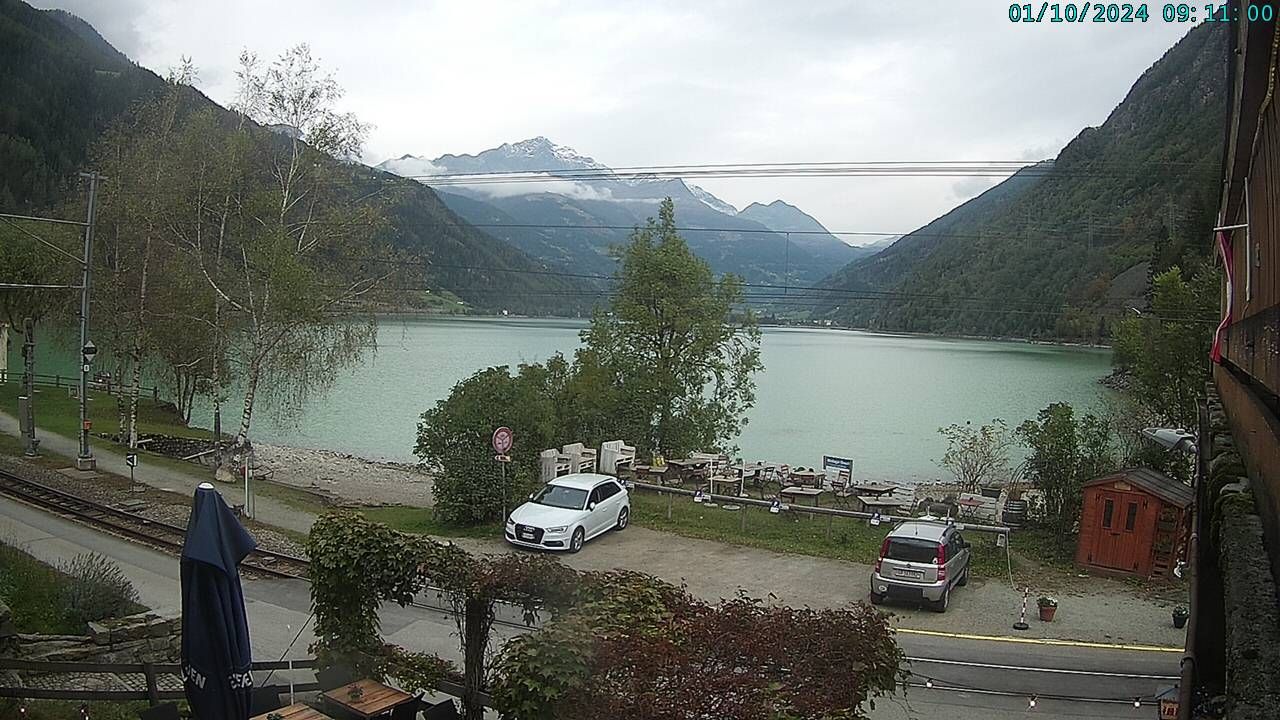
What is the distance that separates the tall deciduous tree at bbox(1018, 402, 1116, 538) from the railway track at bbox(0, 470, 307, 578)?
11698mm

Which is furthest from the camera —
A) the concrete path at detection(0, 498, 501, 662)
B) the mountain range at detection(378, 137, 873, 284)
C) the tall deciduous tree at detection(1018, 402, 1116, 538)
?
the mountain range at detection(378, 137, 873, 284)

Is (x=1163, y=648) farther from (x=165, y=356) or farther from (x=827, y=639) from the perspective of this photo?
(x=165, y=356)

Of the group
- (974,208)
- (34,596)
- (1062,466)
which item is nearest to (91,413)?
(34,596)

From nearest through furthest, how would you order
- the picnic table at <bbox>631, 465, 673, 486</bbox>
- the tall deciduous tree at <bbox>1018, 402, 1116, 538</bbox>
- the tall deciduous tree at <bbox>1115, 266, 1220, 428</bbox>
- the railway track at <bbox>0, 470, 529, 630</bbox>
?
the railway track at <bbox>0, 470, 529, 630</bbox>, the tall deciduous tree at <bbox>1018, 402, 1116, 538</bbox>, the tall deciduous tree at <bbox>1115, 266, 1220, 428</bbox>, the picnic table at <bbox>631, 465, 673, 486</bbox>

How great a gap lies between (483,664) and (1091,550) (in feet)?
34.2

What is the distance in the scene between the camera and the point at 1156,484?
41.0 feet

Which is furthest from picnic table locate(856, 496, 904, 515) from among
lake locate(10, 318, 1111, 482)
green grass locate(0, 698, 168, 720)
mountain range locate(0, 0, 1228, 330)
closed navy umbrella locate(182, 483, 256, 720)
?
closed navy umbrella locate(182, 483, 256, 720)

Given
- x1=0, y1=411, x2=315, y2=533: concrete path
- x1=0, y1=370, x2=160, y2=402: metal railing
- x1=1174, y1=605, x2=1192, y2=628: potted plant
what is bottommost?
x1=0, y1=370, x2=160, y2=402: metal railing

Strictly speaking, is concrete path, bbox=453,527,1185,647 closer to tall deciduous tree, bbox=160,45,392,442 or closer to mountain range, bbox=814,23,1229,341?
tall deciduous tree, bbox=160,45,392,442

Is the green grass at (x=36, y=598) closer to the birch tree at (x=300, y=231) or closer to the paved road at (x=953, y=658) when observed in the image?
the paved road at (x=953, y=658)

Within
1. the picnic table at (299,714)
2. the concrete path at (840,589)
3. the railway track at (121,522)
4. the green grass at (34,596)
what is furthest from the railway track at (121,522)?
the picnic table at (299,714)

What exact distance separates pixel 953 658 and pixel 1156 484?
564 centimetres

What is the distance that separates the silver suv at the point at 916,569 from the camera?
34.7 feet

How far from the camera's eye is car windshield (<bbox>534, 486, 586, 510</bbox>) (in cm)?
1384
